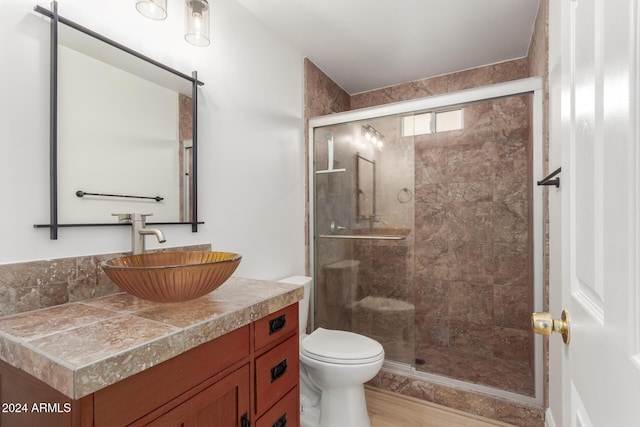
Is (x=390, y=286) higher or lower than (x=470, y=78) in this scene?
lower

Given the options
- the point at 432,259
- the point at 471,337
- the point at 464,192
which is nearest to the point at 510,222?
the point at 464,192

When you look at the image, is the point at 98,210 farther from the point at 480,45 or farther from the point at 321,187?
the point at 480,45

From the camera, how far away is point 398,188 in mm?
2457

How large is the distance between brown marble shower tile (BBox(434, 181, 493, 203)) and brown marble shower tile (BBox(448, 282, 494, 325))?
73cm

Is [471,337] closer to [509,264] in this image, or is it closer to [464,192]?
[509,264]

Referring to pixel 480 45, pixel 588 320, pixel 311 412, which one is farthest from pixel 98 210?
pixel 480 45

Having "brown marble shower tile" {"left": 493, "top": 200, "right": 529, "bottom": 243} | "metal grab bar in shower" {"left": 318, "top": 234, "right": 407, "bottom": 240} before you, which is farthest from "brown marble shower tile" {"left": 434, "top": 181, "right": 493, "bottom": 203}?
"metal grab bar in shower" {"left": 318, "top": 234, "right": 407, "bottom": 240}

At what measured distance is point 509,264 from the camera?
2568 mm

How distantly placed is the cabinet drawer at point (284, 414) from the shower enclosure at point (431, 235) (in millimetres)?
1252

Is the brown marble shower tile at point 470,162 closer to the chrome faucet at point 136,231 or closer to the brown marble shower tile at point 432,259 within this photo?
the brown marble shower tile at point 432,259

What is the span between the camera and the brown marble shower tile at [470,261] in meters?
2.65

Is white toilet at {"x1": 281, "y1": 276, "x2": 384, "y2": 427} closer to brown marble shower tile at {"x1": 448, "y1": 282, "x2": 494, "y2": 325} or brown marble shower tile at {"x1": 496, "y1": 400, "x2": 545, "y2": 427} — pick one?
brown marble shower tile at {"x1": 496, "y1": 400, "x2": 545, "y2": 427}

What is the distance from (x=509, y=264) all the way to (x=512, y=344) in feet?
2.12

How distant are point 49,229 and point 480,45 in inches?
107
